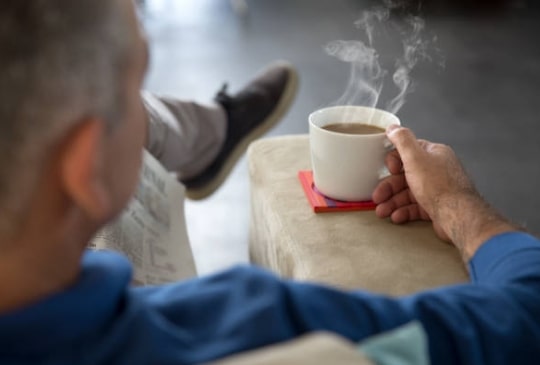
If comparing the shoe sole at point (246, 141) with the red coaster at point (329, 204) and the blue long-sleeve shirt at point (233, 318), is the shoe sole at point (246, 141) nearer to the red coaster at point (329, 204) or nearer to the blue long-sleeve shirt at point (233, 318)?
the red coaster at point (329, 204)

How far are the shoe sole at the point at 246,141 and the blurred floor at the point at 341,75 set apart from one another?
0.23m

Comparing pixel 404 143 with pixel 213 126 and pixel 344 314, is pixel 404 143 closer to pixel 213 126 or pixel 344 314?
pixel 344 314

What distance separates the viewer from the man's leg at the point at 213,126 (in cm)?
171

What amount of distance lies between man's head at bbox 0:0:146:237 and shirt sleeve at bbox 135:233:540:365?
13 cm

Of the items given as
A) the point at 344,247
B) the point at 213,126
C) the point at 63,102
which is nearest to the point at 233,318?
the point at 63,102

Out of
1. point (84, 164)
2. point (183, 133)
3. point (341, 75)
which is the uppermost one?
point (84, 164)

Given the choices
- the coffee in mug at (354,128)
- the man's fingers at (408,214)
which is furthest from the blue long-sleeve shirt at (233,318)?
the coffee in mug at (354,128)

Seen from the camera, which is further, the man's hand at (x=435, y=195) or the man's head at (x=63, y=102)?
the man's hand at (x=435, y=195)

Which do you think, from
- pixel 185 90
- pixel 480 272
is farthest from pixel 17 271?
pixel 185 90

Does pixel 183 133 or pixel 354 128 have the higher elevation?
pixel 354 128

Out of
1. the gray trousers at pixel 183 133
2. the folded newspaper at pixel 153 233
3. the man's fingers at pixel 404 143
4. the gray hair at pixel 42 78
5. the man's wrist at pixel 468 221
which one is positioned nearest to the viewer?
the gray hair at pixel 42 78

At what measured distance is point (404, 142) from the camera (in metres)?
1.10

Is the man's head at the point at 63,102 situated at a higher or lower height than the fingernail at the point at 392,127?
higher

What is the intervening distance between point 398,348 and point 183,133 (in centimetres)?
119
